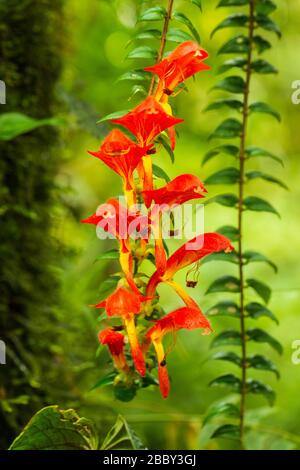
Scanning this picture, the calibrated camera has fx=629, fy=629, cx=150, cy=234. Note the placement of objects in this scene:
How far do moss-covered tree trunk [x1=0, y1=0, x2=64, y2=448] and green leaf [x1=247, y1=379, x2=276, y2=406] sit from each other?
483 mm

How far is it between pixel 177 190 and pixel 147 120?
9 centimetres

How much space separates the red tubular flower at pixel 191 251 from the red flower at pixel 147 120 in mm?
147

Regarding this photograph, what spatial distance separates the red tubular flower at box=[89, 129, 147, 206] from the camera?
750mm

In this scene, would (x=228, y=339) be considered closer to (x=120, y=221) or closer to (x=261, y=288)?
(x=261, y=288)

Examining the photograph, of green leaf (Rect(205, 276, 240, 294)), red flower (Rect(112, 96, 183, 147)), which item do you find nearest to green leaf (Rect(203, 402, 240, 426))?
green leaf (Rect(205, 276, 240, 294))

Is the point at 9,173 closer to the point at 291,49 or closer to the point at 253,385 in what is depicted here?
the point at 253,385

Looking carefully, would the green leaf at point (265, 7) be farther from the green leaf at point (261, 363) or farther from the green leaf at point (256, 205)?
the green leaf at point (261, 363)

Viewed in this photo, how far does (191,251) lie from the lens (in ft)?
2.79

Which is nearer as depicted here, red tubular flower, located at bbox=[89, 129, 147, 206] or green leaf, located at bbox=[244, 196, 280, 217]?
red tubular flower, located at bbox=[89, 129, 147, 206]

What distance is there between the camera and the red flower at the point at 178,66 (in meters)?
0.79

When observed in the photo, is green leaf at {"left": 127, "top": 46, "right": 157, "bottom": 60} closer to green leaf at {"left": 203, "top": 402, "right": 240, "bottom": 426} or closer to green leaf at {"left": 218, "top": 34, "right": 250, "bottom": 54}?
green leaf at {"left": 218, "top": 34, "right": 250, "bottom": 54}

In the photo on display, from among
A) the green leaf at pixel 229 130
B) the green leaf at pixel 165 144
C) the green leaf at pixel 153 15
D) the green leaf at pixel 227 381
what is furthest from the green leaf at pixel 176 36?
the green leaf at pixel 227 381

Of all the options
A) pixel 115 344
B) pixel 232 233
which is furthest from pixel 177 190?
pixel 232 233
